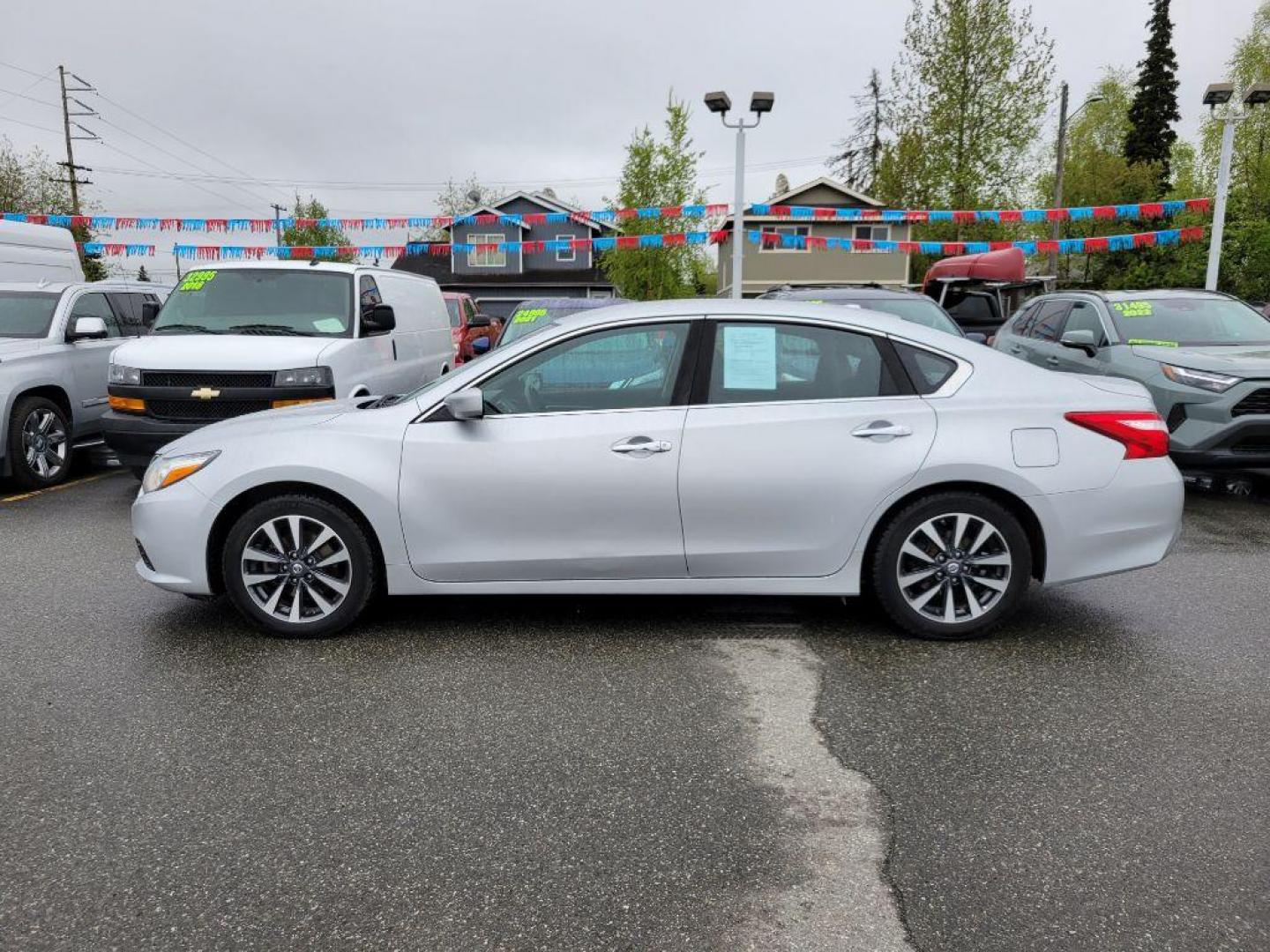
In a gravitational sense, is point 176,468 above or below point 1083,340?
below

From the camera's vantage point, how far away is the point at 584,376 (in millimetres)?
4586

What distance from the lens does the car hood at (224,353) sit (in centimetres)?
764

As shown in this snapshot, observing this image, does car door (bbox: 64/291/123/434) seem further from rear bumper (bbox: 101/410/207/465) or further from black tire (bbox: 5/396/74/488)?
rear bumper (bbox: 101/410/207/465)

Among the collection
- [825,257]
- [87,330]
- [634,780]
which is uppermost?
[825,257]

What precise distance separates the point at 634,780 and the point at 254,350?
5789 mm

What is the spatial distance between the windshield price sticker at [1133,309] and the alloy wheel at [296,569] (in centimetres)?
808

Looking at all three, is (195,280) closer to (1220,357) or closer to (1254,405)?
(1220,357)

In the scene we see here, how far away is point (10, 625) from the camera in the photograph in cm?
500

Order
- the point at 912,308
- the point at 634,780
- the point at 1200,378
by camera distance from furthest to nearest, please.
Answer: the point at 912,308
the point at 1200,378
the point at 634,780

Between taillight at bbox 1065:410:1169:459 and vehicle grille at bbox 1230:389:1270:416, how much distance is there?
401 centimetres

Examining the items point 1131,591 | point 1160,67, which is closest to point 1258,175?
point 1160,67

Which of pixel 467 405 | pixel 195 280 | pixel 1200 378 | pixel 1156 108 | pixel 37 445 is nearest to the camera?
pixel 467 405

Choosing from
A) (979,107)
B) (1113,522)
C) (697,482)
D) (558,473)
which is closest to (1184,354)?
(1113,522)

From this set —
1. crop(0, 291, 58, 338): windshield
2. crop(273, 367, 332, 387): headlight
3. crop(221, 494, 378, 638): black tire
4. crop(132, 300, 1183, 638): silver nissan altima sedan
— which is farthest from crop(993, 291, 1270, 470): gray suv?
crop(0, 291, 58, 338): windshield
